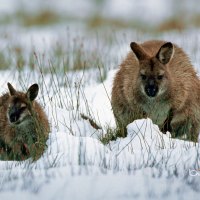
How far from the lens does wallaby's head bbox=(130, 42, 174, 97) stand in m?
7.99

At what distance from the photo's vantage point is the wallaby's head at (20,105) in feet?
24.7

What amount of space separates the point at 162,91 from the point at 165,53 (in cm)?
45

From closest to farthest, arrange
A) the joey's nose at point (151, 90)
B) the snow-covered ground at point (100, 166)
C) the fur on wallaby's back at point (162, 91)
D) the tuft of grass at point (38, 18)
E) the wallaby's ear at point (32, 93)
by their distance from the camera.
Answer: the snow-covered ground at point (100, 166) → the wallaby's ear at point (32, 93) → the joey's nose at point (151, 90) → the fur on wallaby's back at point (162, 91) → the tuft of grass at point (38, 18)

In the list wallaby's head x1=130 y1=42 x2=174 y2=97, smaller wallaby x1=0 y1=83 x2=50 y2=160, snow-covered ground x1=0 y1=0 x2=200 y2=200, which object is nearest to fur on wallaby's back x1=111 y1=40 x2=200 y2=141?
wallaby's head x1=130 y1=42 x2=174 y2=97

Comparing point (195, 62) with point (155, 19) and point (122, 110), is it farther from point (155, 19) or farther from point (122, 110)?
point (155, 19)

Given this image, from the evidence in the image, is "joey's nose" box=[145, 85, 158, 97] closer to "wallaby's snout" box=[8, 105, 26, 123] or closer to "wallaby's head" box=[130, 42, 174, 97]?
"wallaby's head" box=[130, 42, 174, 97]

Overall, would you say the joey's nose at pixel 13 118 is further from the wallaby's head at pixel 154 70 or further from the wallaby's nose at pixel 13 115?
the wallaby's head at pixel 154 70

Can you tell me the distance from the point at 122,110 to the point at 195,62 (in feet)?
11.0

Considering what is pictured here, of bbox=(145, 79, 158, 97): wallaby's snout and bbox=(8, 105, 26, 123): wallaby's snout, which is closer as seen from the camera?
bbox=(8, 105, 26, 123): wallaby's snout

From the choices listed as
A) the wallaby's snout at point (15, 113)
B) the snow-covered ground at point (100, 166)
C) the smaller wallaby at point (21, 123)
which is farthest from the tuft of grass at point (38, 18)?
the wallaby's snout at point (15, 113)

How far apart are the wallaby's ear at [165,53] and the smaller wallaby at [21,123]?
149cm

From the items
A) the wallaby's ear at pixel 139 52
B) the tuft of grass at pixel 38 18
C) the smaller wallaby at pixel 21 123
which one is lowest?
the smaller wallaby at pixel 21 123

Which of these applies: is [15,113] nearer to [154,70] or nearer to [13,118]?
[13,118]

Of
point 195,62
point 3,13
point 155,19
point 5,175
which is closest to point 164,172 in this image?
point 5,175
